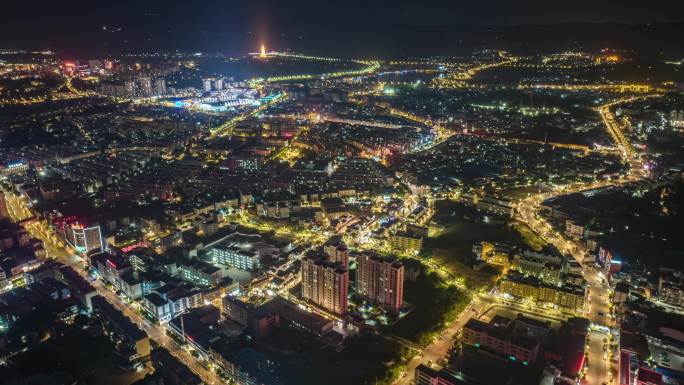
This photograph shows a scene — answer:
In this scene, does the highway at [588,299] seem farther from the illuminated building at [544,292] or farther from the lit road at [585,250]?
the illuminated building at [544,292]

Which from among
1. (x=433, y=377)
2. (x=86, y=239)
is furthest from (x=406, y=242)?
(x=86, y=239)

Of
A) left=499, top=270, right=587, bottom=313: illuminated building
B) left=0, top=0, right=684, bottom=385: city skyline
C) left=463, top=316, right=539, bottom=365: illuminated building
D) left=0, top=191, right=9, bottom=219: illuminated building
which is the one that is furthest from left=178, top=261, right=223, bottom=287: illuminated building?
left=0, top=191, right=9, bottom=219: illuminated building

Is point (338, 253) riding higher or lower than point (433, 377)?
higher

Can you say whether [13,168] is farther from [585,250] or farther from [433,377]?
[585,250]

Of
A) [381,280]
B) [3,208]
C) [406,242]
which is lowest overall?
[406,242]

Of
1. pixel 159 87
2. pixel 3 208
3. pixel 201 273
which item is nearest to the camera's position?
pixel 201 273

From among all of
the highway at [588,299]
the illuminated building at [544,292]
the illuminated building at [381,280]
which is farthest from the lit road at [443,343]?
the illuminated building at [381,280]

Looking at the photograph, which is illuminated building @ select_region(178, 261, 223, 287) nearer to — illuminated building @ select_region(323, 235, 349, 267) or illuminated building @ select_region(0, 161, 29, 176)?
illuminated building @ select_region(323, 235, 349, 267)
